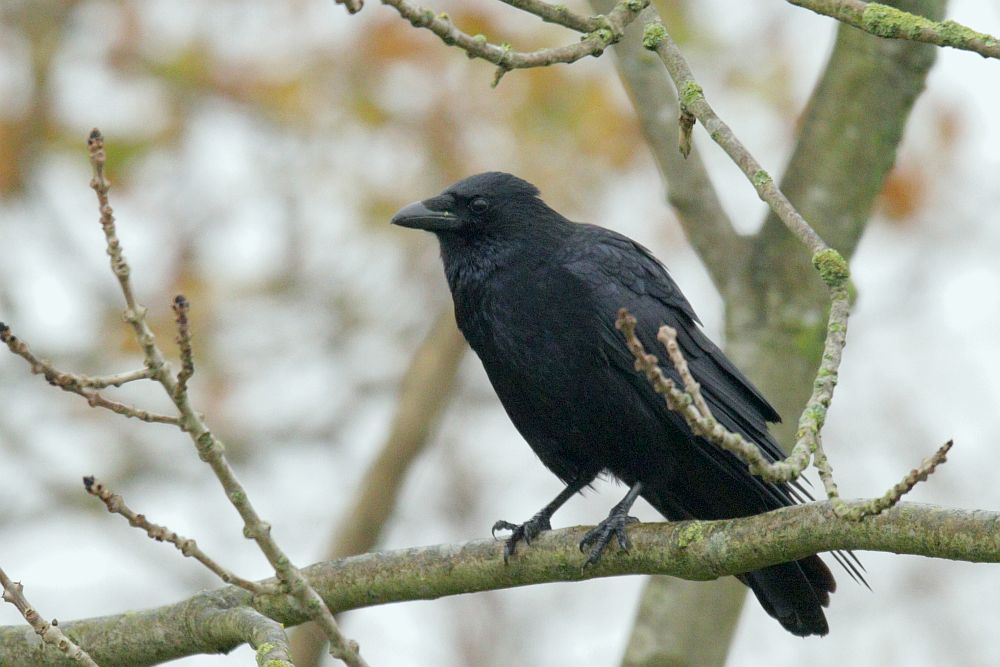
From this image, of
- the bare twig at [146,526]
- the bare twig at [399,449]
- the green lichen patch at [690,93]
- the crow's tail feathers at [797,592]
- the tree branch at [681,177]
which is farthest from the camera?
the bare twig at [399,449]

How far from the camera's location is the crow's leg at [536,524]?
3484mm

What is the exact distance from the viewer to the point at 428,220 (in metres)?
4.88

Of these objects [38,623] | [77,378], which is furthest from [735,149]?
[38,623]

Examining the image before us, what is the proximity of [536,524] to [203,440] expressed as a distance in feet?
5.62

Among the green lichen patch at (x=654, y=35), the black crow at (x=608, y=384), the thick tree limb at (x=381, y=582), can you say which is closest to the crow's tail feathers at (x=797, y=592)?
the black crow at (x=608, y=384)

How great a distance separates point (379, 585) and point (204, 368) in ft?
20.3

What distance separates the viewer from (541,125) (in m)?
8.85

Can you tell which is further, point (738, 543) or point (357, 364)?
point (357, 364)

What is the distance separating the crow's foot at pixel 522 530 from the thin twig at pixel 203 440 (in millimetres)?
672

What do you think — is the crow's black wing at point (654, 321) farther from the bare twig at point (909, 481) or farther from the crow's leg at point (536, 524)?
the bare twig at point (909, 481)

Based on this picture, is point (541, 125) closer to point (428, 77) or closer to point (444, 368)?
point (428, 77)

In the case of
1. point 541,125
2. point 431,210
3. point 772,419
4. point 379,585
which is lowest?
point 379,585

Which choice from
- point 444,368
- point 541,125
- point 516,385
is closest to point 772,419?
point 516,385

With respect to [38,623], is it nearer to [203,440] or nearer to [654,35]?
[203,440]
